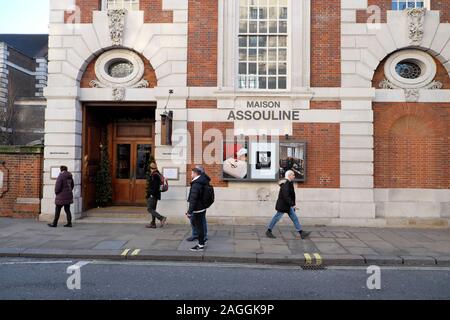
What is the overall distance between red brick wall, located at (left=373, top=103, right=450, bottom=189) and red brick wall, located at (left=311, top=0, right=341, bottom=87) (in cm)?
181

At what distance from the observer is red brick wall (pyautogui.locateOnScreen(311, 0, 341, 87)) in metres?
11.5

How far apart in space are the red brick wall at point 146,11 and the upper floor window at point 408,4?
7.19 meters

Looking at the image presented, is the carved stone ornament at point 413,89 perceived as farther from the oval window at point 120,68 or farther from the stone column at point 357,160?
the oval window at point 120,68

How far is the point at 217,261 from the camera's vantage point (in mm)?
7500

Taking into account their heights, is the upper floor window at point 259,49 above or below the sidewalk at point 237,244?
above

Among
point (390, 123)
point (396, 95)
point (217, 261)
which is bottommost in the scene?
point (217, 261)

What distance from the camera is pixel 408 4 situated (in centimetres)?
1168

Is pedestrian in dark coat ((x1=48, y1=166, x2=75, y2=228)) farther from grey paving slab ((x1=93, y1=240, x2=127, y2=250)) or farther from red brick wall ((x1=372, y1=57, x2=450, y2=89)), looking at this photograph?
red brick wall ((x1=372, y1=57, x2=450, y2=89))

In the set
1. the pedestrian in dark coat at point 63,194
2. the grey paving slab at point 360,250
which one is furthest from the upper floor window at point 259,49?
the pedestrian in dark coat at point 63,194

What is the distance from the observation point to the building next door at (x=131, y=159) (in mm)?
13977

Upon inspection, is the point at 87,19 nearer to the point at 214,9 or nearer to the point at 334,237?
the point at 214,9

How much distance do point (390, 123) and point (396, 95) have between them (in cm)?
89
